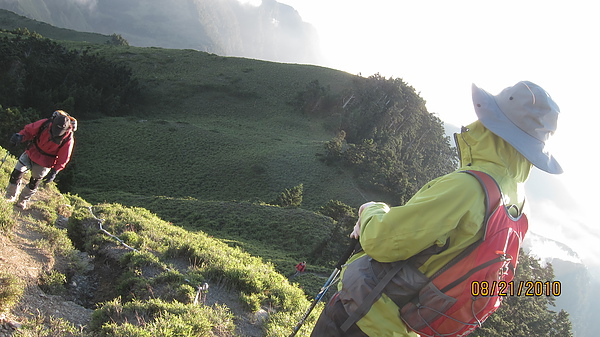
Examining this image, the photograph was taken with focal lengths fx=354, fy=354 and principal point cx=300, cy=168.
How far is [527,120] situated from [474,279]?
927mm

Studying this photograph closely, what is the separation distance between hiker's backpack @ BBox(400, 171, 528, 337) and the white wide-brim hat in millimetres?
319

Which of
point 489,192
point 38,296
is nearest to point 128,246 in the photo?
point 38,296

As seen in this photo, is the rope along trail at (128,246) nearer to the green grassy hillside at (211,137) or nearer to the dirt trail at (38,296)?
the dirt trail at (38,296)

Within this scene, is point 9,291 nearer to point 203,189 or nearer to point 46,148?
point 46,148

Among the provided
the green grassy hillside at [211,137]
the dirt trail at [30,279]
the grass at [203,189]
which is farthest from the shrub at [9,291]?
the green grassy hillside at [211,137]

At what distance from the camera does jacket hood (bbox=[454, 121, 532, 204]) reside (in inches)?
75.3

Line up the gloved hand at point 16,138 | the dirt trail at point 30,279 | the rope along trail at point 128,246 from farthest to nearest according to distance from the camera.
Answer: the gloved hand at point 16,138
the rope along trail at point 128,246
the dirt trail at point 30,279

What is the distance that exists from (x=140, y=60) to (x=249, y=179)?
143 feet

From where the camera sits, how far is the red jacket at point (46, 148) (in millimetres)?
5848

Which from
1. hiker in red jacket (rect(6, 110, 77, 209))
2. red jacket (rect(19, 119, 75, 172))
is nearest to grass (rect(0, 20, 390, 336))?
hiker in red jacket (rect(6, 110, 77, 209))

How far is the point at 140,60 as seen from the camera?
2525 inches

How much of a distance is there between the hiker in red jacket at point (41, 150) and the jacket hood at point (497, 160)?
624 centimetres

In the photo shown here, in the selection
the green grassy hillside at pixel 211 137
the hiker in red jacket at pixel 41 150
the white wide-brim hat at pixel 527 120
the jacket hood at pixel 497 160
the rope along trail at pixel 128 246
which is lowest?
the rope along trail at pixel 128 246

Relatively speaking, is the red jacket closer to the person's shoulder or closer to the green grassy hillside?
the person's shoulder
